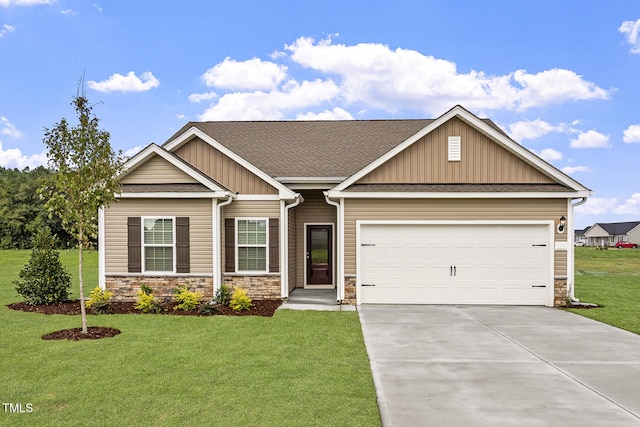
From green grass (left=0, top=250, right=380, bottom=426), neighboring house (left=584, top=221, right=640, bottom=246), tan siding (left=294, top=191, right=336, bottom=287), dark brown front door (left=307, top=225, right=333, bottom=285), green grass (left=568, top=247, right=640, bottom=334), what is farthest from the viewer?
neighboring house (left=584, top=221, right=640, bottom=246)

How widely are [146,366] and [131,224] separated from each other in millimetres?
6953

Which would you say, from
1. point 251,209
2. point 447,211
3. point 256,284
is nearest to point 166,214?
point 251,209

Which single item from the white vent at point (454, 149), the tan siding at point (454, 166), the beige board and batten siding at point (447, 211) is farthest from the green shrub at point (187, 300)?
the white vent at point (454, 149)

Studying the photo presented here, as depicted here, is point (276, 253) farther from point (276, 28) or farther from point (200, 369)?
point (276, 28)

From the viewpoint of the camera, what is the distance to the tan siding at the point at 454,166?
12984 mm

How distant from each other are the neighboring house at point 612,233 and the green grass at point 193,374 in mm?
97946

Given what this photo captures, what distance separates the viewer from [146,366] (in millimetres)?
6879

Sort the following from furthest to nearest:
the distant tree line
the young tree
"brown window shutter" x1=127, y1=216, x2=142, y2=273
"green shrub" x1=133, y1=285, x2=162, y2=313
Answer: the distant tree line, "brown window shutter" x1=127, y1=216, x2=142, y2=273, "green shrub" x1=133, y1=285, x2=162, y2=313, the young tree

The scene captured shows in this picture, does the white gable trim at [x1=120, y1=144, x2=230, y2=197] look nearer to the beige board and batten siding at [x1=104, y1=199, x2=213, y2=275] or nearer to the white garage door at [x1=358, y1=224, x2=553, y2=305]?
the beige board and batten siding at [x1=104, y1=199, x2=213, y2=275]

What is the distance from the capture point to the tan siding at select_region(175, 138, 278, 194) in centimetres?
1352

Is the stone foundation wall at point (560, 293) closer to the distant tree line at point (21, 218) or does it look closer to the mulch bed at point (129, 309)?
the mulch bed at point (129, 309)

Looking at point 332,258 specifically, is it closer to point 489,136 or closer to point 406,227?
point 406,227

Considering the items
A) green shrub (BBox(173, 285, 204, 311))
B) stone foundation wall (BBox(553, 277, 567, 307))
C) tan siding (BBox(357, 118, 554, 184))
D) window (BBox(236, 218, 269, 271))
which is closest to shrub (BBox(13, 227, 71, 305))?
green shrub (BBox(173, 285, 204, 311))

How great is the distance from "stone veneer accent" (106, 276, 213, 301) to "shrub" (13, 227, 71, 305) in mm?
1200
